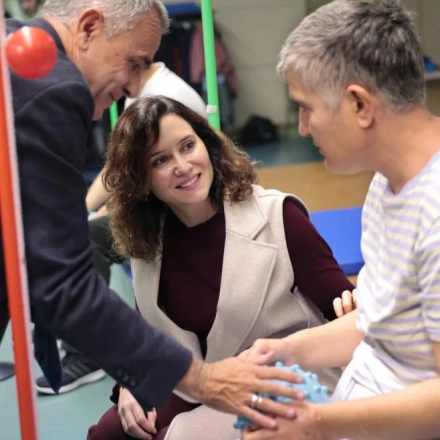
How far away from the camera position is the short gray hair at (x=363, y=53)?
117 cm

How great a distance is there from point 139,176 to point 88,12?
552 millimetres

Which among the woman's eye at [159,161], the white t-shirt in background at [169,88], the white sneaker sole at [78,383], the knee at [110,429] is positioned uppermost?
the woman's eye at [159,161]

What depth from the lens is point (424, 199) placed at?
118cm

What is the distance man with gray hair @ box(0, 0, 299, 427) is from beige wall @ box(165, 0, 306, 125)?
5.73 meters

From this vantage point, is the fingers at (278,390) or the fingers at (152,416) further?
the fingers at (152,416)

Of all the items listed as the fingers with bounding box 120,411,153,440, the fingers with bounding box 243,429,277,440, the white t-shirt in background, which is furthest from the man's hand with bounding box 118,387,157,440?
the white t-shirt in background

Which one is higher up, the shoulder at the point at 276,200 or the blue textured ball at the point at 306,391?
the shoulder at the point at 276,200

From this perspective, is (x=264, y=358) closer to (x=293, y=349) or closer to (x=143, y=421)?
(x=293, y=349)

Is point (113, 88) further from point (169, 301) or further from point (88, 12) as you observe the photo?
point (169, 301)

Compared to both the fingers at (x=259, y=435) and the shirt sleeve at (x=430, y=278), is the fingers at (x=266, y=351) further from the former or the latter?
the shirt sleeve at (x=430, y=278)

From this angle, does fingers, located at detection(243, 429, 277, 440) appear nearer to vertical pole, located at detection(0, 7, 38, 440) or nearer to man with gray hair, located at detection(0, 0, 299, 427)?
man with gray hair, located at detection(0, 0, 299, 427)

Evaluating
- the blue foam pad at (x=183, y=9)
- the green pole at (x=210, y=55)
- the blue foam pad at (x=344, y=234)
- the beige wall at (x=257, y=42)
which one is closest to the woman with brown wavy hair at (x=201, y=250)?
the green pole at (x=210, y=55)

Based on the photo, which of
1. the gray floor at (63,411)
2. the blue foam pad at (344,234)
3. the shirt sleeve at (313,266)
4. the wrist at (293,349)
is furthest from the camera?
the blue foam pad at (344,234)

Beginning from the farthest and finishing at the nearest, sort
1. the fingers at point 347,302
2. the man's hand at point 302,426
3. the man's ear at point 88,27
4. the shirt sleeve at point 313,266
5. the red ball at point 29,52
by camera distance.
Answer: the shirt sleeve at point 313,266 → the fingers at point 347,302 → the man's ear at point 88,27 → the man's hand at point 302,426 → the red ball at point 29,52
